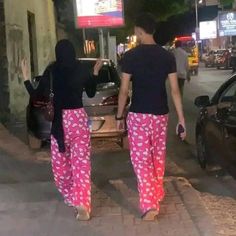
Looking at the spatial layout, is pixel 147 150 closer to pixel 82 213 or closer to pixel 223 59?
pixel 82 213

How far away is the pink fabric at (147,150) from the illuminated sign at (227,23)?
53830 mm

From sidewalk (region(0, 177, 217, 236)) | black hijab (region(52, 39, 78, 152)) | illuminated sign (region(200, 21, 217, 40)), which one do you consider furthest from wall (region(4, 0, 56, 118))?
illuminated sign (region(200, 21, 217, 40))

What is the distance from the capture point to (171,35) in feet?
166

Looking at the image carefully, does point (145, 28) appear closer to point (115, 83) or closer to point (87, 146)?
point (87, 146)

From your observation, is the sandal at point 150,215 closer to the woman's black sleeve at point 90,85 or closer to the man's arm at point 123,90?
the man's arm at point 123,90

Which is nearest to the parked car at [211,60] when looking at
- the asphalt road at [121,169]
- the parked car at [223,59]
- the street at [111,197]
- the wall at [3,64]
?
the parked car at [223,59]

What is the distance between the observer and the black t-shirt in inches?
212

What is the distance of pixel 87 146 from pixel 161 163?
27.9 inches

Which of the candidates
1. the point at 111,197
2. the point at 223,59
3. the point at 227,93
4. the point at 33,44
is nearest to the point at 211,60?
the point at 223,59

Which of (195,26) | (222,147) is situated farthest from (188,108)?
(195,26)

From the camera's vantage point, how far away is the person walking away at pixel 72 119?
5.56 m

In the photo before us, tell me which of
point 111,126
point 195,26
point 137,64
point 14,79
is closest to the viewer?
point 137,64

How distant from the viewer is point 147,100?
5422 millimetres

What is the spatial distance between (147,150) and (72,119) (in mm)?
757
